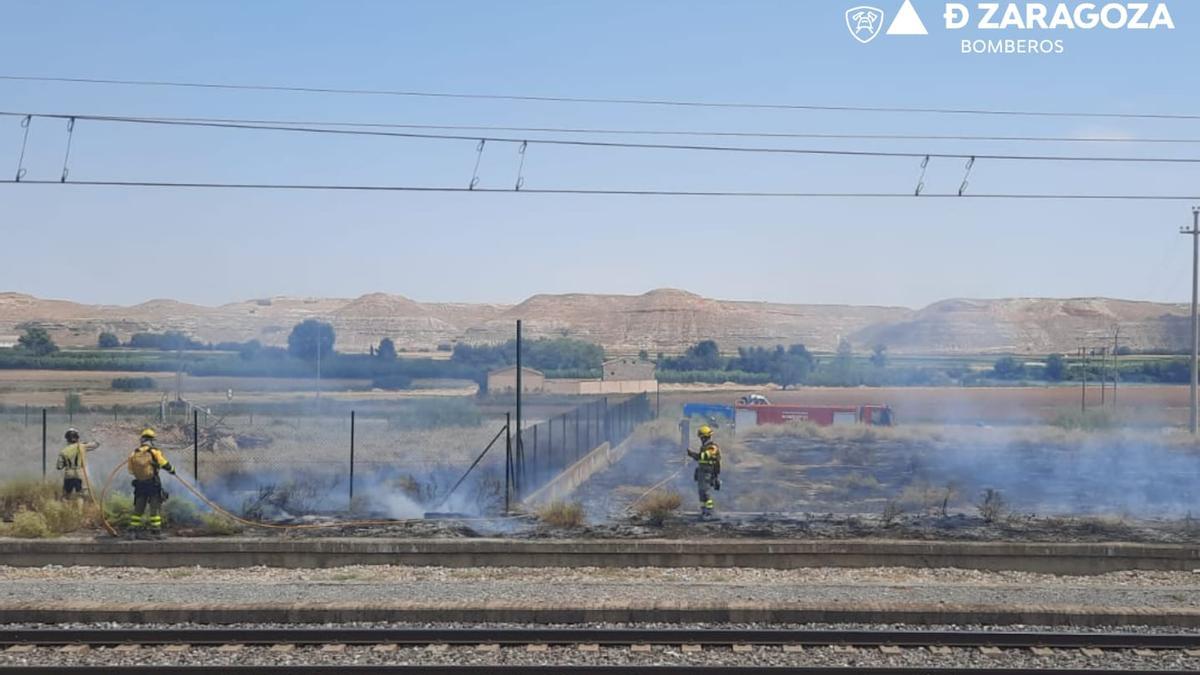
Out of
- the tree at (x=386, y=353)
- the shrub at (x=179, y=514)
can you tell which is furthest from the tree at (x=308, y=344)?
the shrub at (x=179, y=514)

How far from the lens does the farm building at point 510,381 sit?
68.2 meters

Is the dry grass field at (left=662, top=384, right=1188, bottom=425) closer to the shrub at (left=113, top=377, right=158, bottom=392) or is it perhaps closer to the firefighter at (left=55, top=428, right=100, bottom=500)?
the shrub at (left=113, top=377, right=158, bottom=392)

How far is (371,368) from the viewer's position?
7194 cm

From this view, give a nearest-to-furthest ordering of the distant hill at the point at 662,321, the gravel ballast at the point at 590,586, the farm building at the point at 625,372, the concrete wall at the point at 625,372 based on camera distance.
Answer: the gravel ballast at the point at 590,586, the farm building at the point at 625,372, the concrete wall at the point at 625,372, the distant hill at the point at 662,321

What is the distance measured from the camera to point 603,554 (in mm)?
15219

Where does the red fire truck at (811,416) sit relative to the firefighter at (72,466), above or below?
below

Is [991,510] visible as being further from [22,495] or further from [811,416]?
[811,416]

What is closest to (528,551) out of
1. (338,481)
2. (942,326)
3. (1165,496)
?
(338,481)

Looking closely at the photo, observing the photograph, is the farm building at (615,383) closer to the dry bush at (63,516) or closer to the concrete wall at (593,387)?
the concrete wall at (593,387)

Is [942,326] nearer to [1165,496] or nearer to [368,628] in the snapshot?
[1165,496]

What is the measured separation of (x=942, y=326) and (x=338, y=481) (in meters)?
130

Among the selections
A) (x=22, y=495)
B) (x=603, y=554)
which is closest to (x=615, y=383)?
(x=22, y=495)

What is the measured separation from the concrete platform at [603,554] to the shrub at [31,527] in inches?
43.7

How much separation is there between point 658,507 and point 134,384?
51.2 m
